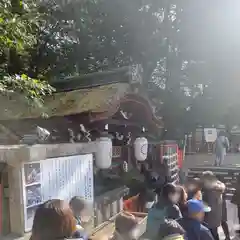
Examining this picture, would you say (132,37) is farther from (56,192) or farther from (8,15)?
(56,192)

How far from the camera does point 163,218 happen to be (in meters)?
3.91

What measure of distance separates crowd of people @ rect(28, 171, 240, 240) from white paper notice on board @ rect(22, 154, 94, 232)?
73 cm

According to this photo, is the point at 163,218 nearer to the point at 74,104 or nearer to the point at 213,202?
the point at 213,202

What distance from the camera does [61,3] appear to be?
13109 mm

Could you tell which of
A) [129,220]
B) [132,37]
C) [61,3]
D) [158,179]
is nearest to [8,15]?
[129,220]

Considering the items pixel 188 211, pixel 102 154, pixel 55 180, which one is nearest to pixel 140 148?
pixel 102 154

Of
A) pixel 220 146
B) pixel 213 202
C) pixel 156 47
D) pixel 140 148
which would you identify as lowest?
pixel 220 146

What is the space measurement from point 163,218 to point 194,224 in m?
0.45

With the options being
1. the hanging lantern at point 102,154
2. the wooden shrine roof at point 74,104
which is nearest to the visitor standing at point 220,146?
the wooden shrine roof at point 74,104

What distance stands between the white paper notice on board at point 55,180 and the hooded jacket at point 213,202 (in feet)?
6.17

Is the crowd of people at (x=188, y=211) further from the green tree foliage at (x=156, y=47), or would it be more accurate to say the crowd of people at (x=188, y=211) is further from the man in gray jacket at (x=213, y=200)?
the green tree foliage at (x=156, y=47)

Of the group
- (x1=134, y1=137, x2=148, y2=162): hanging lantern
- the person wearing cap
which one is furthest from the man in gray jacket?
(x1=134, y1=137, x2=148, y2=162): hanging lantern

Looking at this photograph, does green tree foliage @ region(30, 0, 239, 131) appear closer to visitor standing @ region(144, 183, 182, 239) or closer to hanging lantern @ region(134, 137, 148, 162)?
hanging lantern @ region(134, 137, 148, 162)

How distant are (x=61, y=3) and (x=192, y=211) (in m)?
11.5
